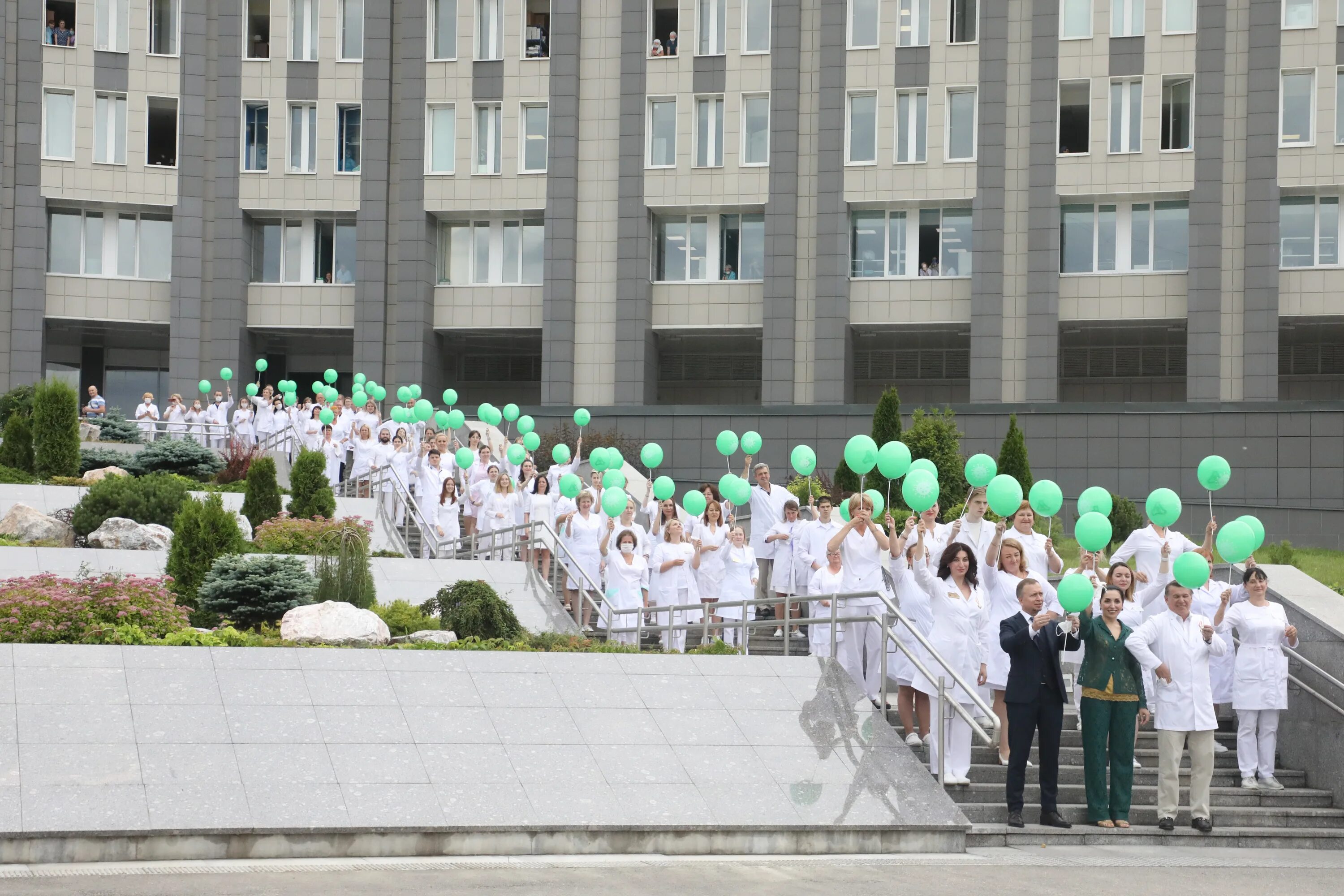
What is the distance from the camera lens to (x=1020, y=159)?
1603 inches

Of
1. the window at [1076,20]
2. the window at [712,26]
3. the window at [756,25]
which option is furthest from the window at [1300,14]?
the window at [712,26]

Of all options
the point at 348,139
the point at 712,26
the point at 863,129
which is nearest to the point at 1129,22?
the point at 863,129

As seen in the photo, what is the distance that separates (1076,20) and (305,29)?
20.7 metres

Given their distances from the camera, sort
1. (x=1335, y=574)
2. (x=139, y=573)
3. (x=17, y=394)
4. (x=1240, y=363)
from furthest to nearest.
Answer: (x=1240, y=363) < (x=17, y=394) < (x=1335, y=574) < (x=139, y=573)

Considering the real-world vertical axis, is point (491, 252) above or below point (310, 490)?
above

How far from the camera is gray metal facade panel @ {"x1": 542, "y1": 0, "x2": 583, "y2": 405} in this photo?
42.6 meters

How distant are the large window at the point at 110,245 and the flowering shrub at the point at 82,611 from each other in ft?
101

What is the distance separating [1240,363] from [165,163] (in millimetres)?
29034

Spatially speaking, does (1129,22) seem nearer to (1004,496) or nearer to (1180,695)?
(1004,496)

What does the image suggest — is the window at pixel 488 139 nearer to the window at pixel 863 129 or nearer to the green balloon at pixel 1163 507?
the window at pixel 863 129

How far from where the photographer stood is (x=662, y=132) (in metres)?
42.8

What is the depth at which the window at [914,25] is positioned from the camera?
1633 inches

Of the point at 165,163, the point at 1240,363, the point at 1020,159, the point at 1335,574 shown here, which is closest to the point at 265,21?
the point at 165,163

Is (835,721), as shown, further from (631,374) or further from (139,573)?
(631,374)
